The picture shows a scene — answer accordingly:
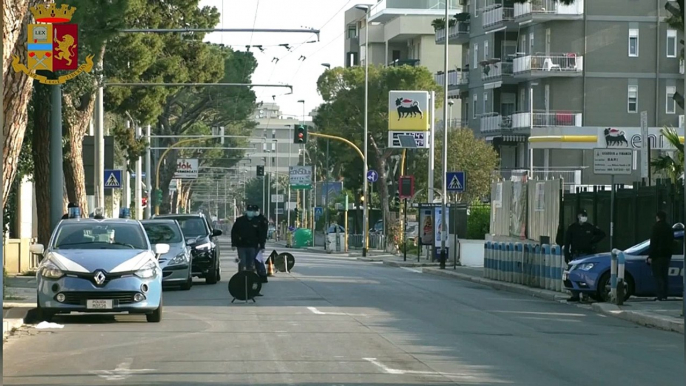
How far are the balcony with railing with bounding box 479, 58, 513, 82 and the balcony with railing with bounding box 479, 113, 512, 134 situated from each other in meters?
2.13

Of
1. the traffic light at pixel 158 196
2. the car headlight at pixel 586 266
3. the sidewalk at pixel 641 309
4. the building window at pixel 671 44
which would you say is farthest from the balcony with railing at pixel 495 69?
the car headlight at pixel 586 266

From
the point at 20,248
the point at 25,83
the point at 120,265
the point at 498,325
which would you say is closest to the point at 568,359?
the point at 498,325

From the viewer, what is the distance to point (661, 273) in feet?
74.4

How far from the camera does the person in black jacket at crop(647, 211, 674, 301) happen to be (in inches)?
870

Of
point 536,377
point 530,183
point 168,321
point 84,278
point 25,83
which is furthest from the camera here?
point 530,183

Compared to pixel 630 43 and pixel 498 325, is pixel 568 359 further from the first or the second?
pixel 630 43

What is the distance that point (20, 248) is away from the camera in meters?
33.7

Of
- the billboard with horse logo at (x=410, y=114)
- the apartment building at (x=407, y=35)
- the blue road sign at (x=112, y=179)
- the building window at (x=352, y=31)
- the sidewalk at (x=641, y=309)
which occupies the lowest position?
the sidewalk at (x=641, y=309)

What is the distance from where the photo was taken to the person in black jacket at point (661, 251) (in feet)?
72.5

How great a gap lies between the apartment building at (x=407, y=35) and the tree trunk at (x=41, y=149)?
57.3 metres

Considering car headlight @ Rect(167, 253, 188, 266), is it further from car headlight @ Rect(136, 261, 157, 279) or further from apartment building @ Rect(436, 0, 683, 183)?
apartment building @ Rect(436, 0, 683, 183)

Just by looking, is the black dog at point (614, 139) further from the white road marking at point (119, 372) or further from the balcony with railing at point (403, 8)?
the balcony with railing at point (403, 8)

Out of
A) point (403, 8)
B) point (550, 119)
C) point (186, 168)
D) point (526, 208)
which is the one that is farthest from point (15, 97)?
point (403, 8)

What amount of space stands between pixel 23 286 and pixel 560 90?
42.8 m
